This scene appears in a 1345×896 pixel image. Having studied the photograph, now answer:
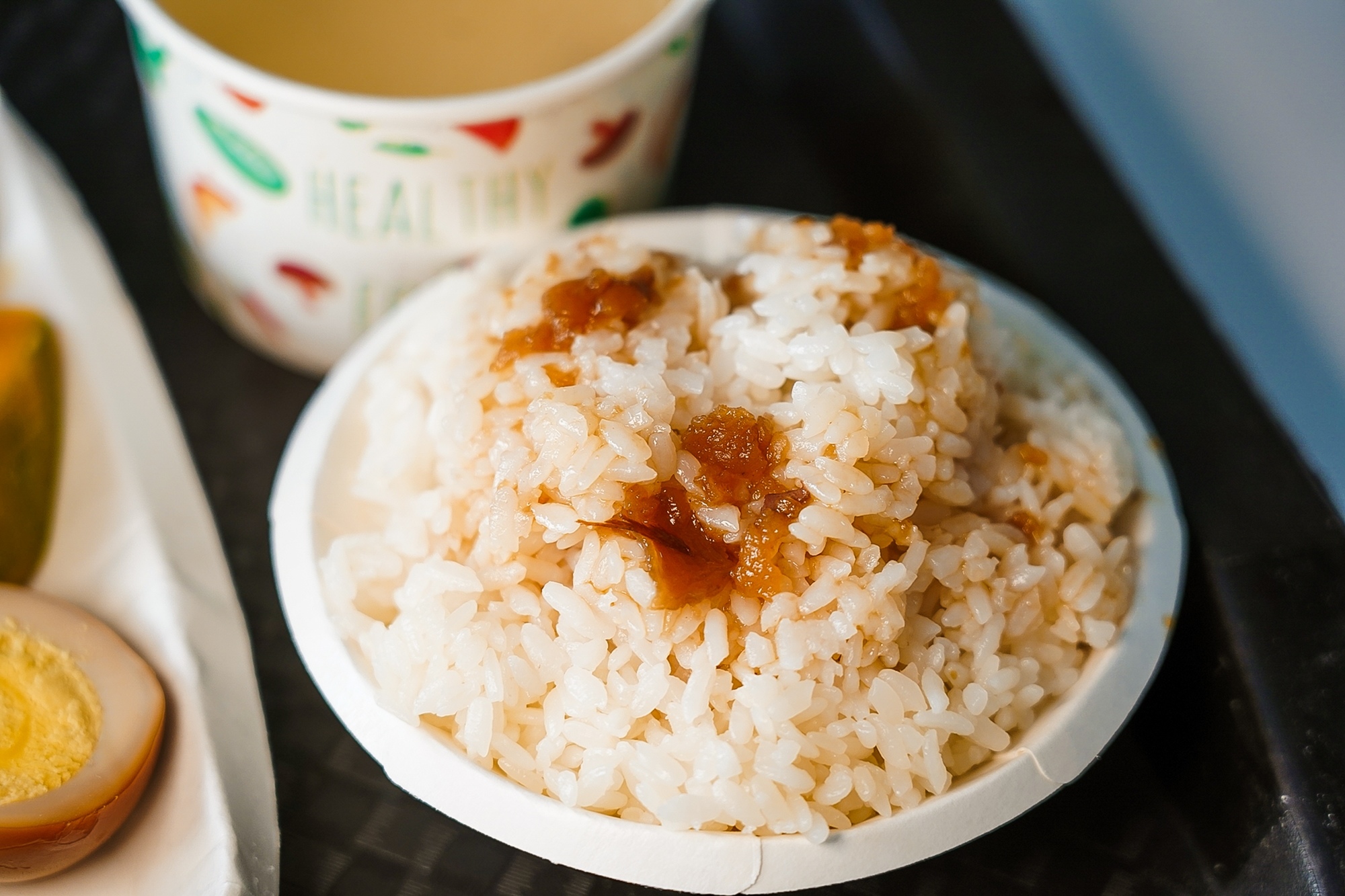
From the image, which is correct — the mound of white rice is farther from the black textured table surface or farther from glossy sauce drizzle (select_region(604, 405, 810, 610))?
the black textured table surface

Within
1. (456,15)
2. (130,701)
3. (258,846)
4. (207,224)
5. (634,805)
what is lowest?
(258,846)

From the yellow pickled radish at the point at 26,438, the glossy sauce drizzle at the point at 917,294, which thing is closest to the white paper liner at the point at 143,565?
the yellow pickled radish at the point at 26,438

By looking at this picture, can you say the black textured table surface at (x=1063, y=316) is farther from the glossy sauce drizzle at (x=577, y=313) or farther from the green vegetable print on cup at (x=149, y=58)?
the glossy sauce drizzle at (x=577, y=313)

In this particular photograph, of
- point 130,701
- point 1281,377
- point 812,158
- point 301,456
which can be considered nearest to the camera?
point 130,701

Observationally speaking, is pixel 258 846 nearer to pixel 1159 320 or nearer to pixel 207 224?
pixel 207 224

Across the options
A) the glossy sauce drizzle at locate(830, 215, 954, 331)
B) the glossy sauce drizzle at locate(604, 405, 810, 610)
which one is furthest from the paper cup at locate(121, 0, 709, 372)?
the glossy sauce drizzle at locate(604, 405, 810, 610)

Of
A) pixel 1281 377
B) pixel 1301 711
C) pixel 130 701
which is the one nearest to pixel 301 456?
pixel 130 701

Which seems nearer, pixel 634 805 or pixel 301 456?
pixel 634 805
